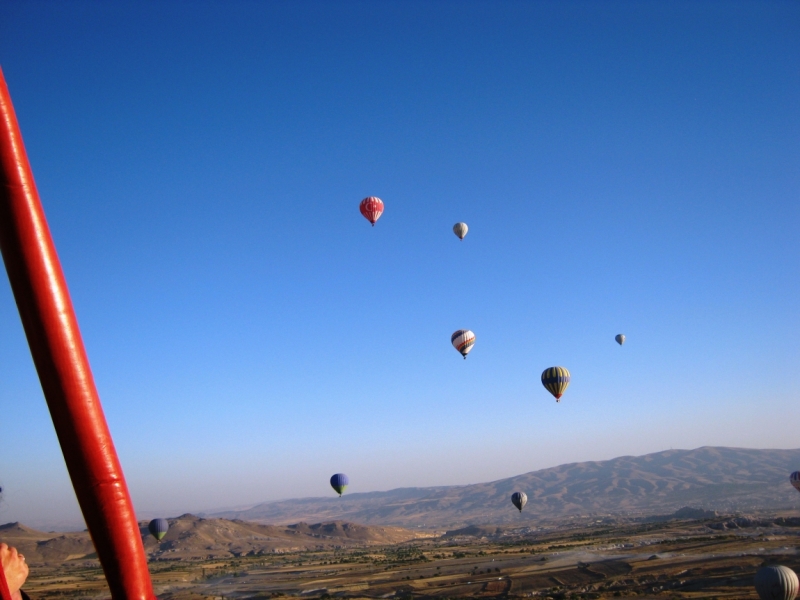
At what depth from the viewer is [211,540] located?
119 metres

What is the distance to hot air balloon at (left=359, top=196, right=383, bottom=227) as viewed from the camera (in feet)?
139

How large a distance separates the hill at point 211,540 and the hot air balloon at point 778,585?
94376mm

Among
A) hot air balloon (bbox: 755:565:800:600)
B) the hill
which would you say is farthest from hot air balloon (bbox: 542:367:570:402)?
the hill

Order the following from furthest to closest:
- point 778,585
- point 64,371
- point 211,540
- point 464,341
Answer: point 211,540 → point 464,341 → point 778,585 → point 64,371

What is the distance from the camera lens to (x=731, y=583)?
1407 inches

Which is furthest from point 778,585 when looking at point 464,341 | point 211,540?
point 211,540

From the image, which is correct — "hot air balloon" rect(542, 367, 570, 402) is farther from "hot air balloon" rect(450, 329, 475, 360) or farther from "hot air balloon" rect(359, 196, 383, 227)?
"hot air balloon" rect(359, 196, 383, 227)

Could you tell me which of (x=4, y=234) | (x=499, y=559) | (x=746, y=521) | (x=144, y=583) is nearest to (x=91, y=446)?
(x=144, y=583)

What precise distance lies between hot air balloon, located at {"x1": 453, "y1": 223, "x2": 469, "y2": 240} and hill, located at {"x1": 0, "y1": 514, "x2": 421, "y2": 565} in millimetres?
82116

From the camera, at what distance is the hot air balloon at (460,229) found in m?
49.4

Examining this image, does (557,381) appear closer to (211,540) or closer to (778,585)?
(778,585)

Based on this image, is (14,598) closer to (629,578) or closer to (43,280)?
(43,280)

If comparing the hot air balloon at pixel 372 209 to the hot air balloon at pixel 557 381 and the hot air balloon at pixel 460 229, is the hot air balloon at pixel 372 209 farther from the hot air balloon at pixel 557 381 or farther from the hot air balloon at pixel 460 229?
the hot air balloon at pixel 557 381

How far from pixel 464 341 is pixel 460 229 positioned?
10.5 meters
